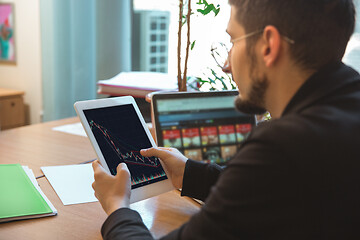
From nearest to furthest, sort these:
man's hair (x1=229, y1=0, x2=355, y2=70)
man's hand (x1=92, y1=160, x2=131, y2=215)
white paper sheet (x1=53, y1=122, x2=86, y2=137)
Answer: man's hair (x1=229, y1=0, x2=355, y2=70), man's hand (x1=92, y1=160, x2=131, y2=215), white paper sheet (x1=53, y1=122, x2=86, y2=137)

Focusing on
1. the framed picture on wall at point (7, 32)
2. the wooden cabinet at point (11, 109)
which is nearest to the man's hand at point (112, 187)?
the wooden cabinet at point (11, 109)

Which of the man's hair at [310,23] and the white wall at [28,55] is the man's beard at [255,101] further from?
the white wall at [28,55]

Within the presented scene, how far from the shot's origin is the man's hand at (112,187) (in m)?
0.87

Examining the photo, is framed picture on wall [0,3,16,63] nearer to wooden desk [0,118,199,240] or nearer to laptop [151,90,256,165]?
wooden desk [0,118,199,240]

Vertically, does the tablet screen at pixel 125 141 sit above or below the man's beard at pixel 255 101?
below

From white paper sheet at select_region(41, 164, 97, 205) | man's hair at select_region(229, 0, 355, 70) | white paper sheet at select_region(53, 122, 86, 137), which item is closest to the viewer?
man's hair at select_region(229, 0, 355, 70)

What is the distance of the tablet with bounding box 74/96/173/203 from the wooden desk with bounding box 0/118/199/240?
0.20 feet

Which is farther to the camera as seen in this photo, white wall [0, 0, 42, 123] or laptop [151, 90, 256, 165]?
white wall [0, 0, 42, 123]

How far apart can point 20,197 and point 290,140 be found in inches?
27.3

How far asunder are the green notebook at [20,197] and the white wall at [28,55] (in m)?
2.28

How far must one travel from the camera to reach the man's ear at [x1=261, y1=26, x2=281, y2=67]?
739 mm

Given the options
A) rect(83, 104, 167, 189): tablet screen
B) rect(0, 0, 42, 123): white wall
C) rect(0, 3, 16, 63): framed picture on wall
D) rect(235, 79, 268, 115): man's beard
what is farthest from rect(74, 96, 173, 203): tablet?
rect(0, 3, 16, 63): framed picture on wall

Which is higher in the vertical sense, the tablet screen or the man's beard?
the man's beard

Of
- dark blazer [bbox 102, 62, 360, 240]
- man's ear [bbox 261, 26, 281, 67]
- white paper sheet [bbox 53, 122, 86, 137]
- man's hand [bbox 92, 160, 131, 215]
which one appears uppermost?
man's ear [bbox 261, 26, 281, 67]
